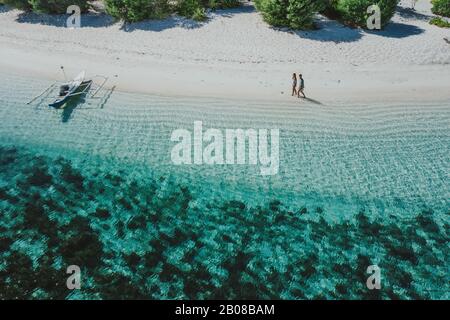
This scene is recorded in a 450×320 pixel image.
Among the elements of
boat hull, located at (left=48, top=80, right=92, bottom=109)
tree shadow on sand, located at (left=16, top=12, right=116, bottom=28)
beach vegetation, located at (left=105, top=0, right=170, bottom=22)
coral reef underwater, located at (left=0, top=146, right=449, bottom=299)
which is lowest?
coral reef underwater, located at (left=0, top=146, right=449, bottom=299)

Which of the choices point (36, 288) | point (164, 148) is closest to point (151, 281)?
point (36, 288)

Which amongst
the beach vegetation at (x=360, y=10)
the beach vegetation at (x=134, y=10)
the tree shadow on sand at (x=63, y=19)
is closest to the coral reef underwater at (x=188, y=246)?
the beach vegetation at (x=134, y=10)

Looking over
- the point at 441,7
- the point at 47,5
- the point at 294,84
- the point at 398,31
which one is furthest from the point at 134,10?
the point at 441,7

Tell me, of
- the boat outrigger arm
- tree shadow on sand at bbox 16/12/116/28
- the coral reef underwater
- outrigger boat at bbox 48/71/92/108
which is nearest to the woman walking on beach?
the coral reef underwater

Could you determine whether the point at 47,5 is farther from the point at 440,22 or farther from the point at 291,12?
the point at 440,22

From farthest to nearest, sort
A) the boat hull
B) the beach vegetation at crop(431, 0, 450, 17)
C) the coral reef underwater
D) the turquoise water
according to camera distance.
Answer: the beach vegetation at crop(431, 0, 450, 17)
the boat hull
the turquoise water
the coral reef underwater

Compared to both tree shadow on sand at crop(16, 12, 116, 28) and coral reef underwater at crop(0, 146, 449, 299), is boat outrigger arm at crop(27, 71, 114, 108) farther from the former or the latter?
tree shadow on sand at crop(16, 12, 116, 28)
